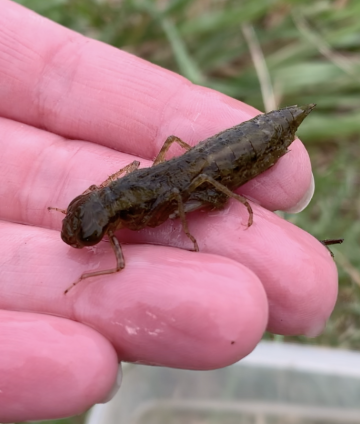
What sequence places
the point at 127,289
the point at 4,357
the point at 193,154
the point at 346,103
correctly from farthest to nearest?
the point at 346,103, the point at 193,154, the point at 127,289, the point at 4,357

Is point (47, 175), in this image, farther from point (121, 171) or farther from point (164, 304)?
point (164, 304)

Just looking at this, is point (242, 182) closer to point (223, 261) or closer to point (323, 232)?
point (223, 261)

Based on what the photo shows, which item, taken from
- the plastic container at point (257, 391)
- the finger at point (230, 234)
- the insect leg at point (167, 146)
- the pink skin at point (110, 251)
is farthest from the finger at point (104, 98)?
the plastic container at point (257, 391)

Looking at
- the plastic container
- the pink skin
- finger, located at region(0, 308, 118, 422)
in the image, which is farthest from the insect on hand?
the plastic container

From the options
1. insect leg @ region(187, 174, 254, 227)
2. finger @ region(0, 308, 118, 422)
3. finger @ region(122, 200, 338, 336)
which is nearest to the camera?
finger @ region(0, 308, 118, 422)

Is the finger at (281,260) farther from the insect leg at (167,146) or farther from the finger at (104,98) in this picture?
the insect leg at (167,146)

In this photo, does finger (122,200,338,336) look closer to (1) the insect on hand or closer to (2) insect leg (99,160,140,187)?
(1) the insect on hand

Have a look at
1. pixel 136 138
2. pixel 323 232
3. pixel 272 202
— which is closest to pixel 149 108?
pixel 136 138
